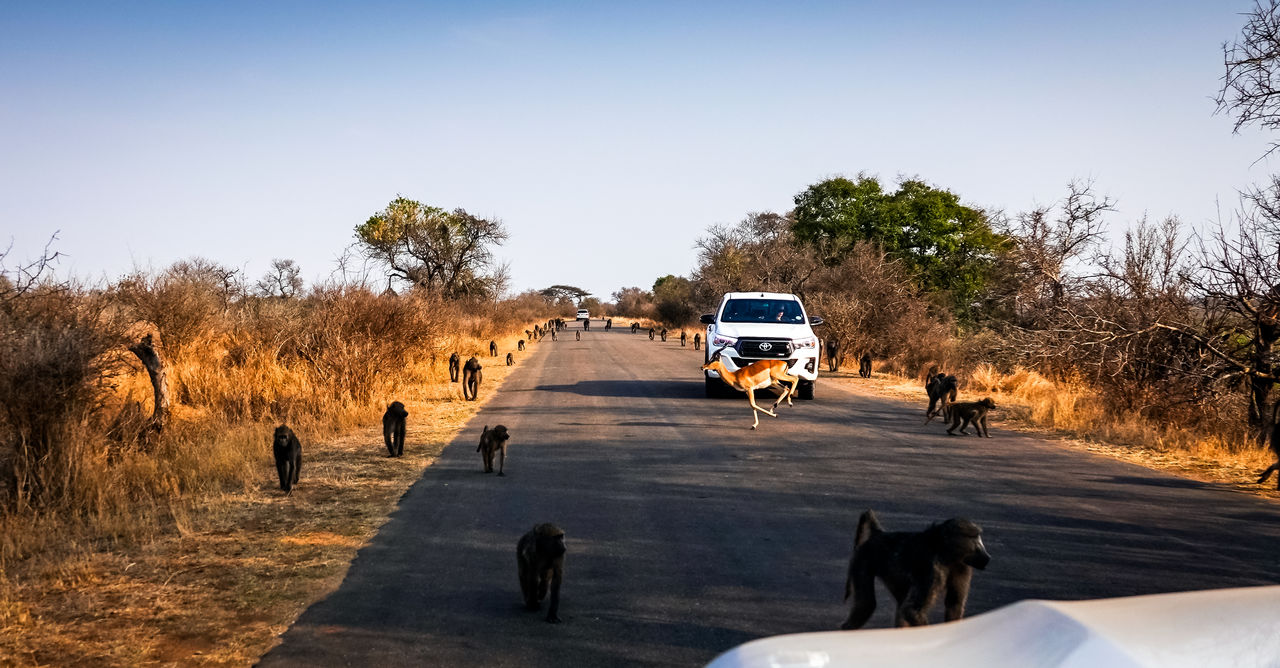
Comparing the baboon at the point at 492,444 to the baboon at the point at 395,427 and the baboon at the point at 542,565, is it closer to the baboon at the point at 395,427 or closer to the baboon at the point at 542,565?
the baboon at the point at 395,427

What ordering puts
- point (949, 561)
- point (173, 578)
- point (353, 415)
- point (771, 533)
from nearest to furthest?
1. point (949, 561)
2. point (173, 578)
3. point (771, 533)
4. point (353, 415)

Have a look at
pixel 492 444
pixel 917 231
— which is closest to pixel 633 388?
pixel 492 444

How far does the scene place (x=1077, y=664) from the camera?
1.57 metres

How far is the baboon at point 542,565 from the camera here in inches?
201

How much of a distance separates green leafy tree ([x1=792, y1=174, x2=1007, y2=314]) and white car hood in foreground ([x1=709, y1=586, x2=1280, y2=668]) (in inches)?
1662

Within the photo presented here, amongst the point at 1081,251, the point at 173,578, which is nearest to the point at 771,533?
the point at 173,578

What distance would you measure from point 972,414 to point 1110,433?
1967mm

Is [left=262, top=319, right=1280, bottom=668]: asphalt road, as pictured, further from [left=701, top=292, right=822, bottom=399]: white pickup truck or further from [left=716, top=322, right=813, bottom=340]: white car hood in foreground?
[left=716, top=322, right=813, bottom=340]: white car hood in foreground

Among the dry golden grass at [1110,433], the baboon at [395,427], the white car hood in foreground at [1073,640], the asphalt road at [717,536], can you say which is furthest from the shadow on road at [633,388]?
the white car hood in foreground at [1073,640]

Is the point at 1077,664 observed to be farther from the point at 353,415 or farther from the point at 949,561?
the point at 353,415

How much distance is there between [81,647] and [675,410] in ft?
37.4

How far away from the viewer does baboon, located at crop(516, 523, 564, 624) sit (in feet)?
16.7

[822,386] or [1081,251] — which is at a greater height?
[1081,251]

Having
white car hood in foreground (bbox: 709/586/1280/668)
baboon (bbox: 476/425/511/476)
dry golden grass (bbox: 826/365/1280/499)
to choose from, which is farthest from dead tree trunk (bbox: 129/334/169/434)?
dry golden grass (bbox: 826/365/1280/499)
